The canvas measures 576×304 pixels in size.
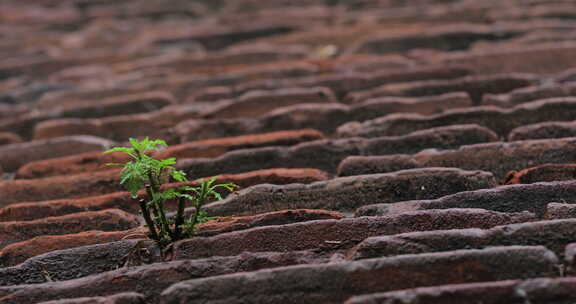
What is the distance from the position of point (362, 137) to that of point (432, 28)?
1.59 m

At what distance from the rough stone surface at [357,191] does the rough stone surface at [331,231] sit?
0.24 m

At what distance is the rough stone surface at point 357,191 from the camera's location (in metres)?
1.97

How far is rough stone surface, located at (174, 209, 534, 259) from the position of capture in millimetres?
1689

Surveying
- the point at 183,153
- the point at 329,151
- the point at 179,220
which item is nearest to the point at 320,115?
the point at 329,151

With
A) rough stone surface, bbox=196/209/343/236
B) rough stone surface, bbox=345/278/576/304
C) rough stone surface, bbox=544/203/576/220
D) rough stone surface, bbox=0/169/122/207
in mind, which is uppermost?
rough stone surface, bbox=0/169/122/207

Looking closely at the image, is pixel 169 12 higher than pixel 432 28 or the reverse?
higher

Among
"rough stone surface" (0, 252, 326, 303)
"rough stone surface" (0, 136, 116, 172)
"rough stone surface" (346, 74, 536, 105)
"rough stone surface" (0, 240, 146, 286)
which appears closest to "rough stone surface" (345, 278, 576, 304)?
"rough stone surface" (0, 252, 326, 303)

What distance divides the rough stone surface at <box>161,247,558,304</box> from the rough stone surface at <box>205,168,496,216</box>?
467 mm

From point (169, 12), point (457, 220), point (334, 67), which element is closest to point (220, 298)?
point (457, 220)

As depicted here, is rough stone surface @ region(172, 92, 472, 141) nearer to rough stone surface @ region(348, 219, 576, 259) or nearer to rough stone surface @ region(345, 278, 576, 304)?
rough stone surface @ region(348, 219, 576, 259)

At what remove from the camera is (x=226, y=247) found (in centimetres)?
170

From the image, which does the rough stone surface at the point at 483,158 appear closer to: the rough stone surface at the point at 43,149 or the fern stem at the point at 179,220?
the fern stem at the point at 179,220

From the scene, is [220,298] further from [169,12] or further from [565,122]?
[169,12]

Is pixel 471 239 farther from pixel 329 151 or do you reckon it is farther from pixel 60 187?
pixel 60 187
